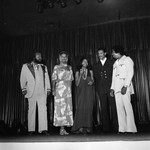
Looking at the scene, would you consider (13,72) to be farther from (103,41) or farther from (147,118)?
(147,118)

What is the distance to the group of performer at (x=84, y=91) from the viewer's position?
10.7ft

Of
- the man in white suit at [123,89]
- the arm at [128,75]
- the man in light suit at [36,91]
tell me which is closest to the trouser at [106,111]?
the man in white suit at [123,89]

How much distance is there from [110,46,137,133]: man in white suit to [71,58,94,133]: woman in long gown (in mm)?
370

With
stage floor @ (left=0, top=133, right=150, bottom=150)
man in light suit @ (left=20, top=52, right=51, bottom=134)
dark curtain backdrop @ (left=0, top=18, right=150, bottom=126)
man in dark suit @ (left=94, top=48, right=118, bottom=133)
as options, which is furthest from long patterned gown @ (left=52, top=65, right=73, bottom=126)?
dark curtain backdrop @ (left=0, top=18, right=150, bottom=126)

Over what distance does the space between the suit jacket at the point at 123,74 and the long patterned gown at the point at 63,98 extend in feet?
2.28

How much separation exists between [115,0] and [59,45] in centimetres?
→ 163

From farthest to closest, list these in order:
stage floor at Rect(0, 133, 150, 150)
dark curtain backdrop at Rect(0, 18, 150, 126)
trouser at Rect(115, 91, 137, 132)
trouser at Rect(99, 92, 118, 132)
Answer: dark curtain backdrop at Rect(0, 18, 150, 126)
trouser at Rect(99, 92, 118, 132)
trouser at Rect(115, 91, 137, 132)
stage floor at Rect(0, 133, 150, 150)

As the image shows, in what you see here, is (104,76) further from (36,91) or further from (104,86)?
(36,91)

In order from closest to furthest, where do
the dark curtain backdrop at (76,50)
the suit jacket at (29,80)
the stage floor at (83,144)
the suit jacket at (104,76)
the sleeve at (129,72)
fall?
the stage floor at (83,144) < the sleeve at (129,72) < the suit jacket at (104,76) < the suit jacket at (29,80) < the dark curtain backdrop at (76,50)

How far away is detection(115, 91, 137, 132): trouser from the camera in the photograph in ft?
10.2

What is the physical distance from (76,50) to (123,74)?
2181 mm

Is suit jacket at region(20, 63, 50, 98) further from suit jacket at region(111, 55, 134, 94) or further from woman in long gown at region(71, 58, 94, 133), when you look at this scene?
suit jacket at region(111, 55, 134, 94)

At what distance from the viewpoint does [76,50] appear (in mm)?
5270

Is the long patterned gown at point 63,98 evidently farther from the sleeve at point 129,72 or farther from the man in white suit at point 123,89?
the sleeve at point 129,72
